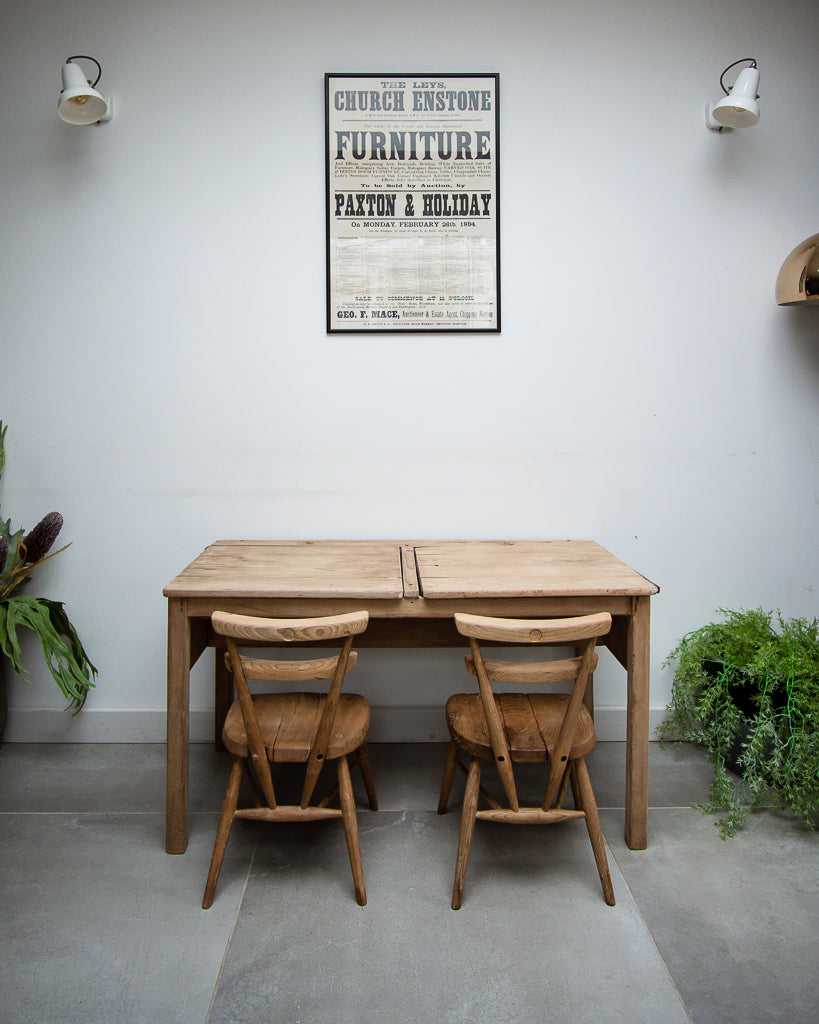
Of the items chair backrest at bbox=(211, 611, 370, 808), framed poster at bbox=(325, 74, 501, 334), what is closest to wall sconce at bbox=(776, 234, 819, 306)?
framed poster at bbox=(325, 74, 501, 334)

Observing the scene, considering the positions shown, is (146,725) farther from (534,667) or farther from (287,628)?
(534,667)

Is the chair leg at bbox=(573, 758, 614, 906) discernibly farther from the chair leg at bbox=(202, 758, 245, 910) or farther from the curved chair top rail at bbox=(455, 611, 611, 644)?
the chair leg at bbox=(202, 758, 245, 910)

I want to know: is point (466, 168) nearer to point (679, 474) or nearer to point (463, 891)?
point (679, 474)

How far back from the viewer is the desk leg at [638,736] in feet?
7.01

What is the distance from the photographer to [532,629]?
1.74 metres

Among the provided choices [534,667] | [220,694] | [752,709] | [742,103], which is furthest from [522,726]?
[742,103]

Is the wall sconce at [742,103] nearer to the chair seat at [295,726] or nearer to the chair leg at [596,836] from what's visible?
the chair leg at [596,836]

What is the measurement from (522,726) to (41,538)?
6.15ft

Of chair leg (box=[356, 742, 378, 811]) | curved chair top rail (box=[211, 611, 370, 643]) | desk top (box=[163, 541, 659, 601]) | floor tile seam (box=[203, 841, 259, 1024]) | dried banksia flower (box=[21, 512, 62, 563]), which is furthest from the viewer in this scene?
dried banksia flower (box=[21, 512, 62, 563])

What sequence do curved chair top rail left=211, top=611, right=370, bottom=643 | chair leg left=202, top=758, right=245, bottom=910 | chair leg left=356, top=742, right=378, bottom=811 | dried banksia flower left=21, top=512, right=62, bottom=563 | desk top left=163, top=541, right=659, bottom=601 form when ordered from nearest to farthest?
curved chair top rail left=211, top=611, right=370, bottom=643, chair leg left=202, top=758, right=245, bottom=910, desk top left=163, top=541, right=659, bottom=601, chair leg left=356, top=742, right=378, bottom=811, dried banksia flower left=21, top=512, right=62, bottom=563

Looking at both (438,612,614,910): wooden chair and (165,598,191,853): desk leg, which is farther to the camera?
(165,598,191,853): desk leg

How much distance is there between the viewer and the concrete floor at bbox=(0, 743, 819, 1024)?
159 cm

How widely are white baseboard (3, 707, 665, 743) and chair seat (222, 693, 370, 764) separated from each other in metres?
0.75

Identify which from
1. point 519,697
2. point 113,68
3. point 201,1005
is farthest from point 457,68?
point 201,1005
